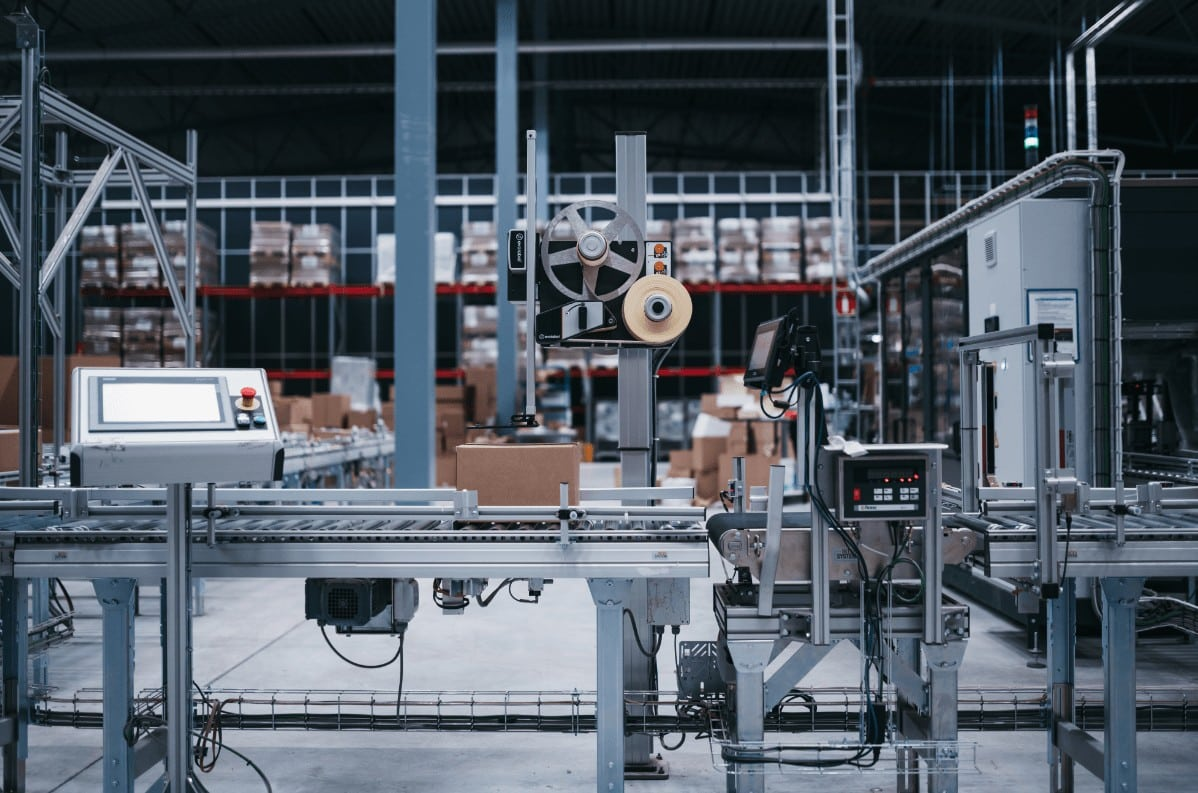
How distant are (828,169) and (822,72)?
8.06ft

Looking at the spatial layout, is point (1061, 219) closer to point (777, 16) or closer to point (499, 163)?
point (499, 163)

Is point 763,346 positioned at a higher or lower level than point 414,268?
lower

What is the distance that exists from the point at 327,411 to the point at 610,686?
7411mm

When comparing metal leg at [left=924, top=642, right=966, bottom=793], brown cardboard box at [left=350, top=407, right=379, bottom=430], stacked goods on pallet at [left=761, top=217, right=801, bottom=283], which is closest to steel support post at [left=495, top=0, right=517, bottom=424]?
brown cardboard box at [left=350, top=407, right=379, bottom=430]

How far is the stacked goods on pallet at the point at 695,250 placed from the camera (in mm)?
13461

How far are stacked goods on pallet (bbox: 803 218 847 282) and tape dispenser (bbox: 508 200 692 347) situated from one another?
10.7 m

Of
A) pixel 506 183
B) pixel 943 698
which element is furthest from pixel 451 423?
pixel 943 698

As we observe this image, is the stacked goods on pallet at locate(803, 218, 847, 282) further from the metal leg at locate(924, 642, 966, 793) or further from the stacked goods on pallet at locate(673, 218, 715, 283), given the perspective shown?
the metal leg at locate(924, 642, 966, 793)

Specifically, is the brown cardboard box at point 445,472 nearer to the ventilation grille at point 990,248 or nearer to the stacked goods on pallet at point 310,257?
the stacked goods on pallet at point 310,257

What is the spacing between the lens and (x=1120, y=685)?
111 inches

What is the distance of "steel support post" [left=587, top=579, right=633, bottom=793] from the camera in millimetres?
2723

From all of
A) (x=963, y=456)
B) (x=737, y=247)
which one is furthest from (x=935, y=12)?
(x=963, y=456)

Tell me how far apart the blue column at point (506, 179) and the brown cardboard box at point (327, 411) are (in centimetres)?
207

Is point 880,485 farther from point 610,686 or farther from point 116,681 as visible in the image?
point 116,681
